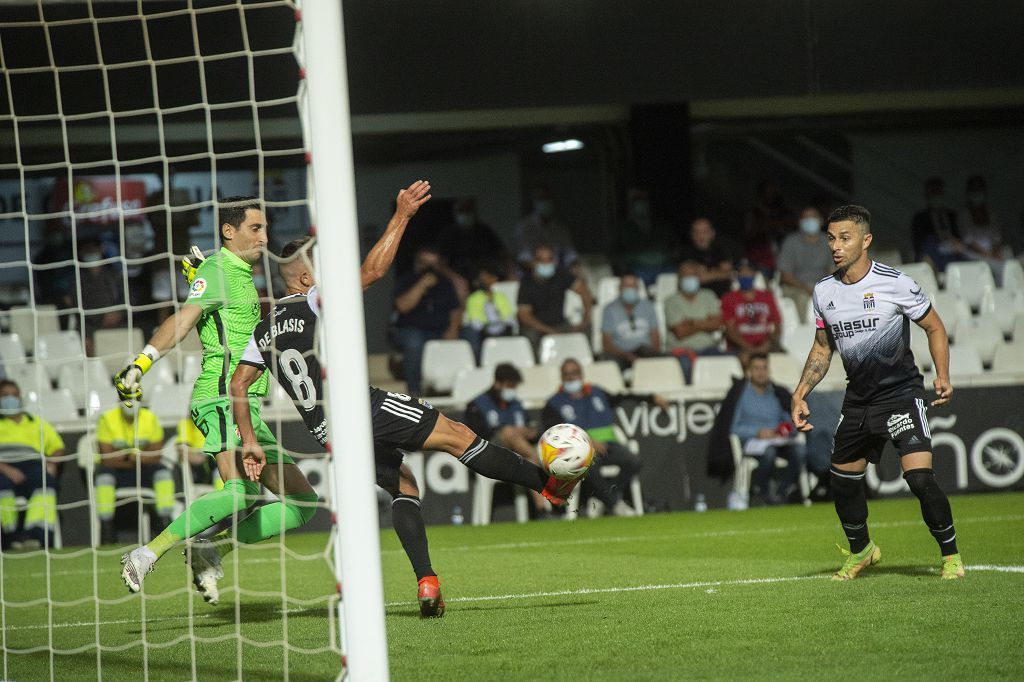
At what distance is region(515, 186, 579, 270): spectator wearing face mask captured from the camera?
1470 cm

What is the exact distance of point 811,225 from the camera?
14172 millimetres

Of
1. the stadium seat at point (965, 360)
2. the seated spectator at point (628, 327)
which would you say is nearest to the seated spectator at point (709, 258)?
the seated spectator at point (628, 327)

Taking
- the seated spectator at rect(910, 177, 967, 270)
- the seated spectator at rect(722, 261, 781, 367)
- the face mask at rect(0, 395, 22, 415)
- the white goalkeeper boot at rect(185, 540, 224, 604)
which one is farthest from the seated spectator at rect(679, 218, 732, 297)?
the white goalkeeper boot at rect(185, 540, 224, 604)

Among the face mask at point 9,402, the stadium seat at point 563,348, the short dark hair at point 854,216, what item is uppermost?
the short dark hair at point 854,216

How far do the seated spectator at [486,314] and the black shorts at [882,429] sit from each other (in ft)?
24.8

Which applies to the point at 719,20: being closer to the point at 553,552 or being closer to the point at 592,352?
the point at 592,352

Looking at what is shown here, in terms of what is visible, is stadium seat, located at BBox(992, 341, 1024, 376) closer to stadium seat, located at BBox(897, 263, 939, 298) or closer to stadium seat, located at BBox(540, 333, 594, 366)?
stadium seat, located at BBox(897, 263, 939, 298)

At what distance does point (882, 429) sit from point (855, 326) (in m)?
0.53

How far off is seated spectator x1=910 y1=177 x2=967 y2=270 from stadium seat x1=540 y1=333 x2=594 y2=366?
4727mm

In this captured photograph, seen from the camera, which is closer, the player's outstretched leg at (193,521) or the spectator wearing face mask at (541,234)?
the player's outstretched leg at (193,521)

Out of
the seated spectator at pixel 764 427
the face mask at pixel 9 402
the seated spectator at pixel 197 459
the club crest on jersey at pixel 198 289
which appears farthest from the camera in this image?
the seated spectator at pixel 764 427

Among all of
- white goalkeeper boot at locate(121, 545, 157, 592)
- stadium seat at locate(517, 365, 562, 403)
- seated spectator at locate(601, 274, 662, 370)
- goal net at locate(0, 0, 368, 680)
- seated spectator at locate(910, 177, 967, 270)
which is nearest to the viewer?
white goalkeeper boot at locate(121, 545, 157, 592)

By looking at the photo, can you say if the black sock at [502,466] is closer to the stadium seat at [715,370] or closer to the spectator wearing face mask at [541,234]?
the stadium seat at [715,370]

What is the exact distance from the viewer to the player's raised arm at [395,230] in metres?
5.32
